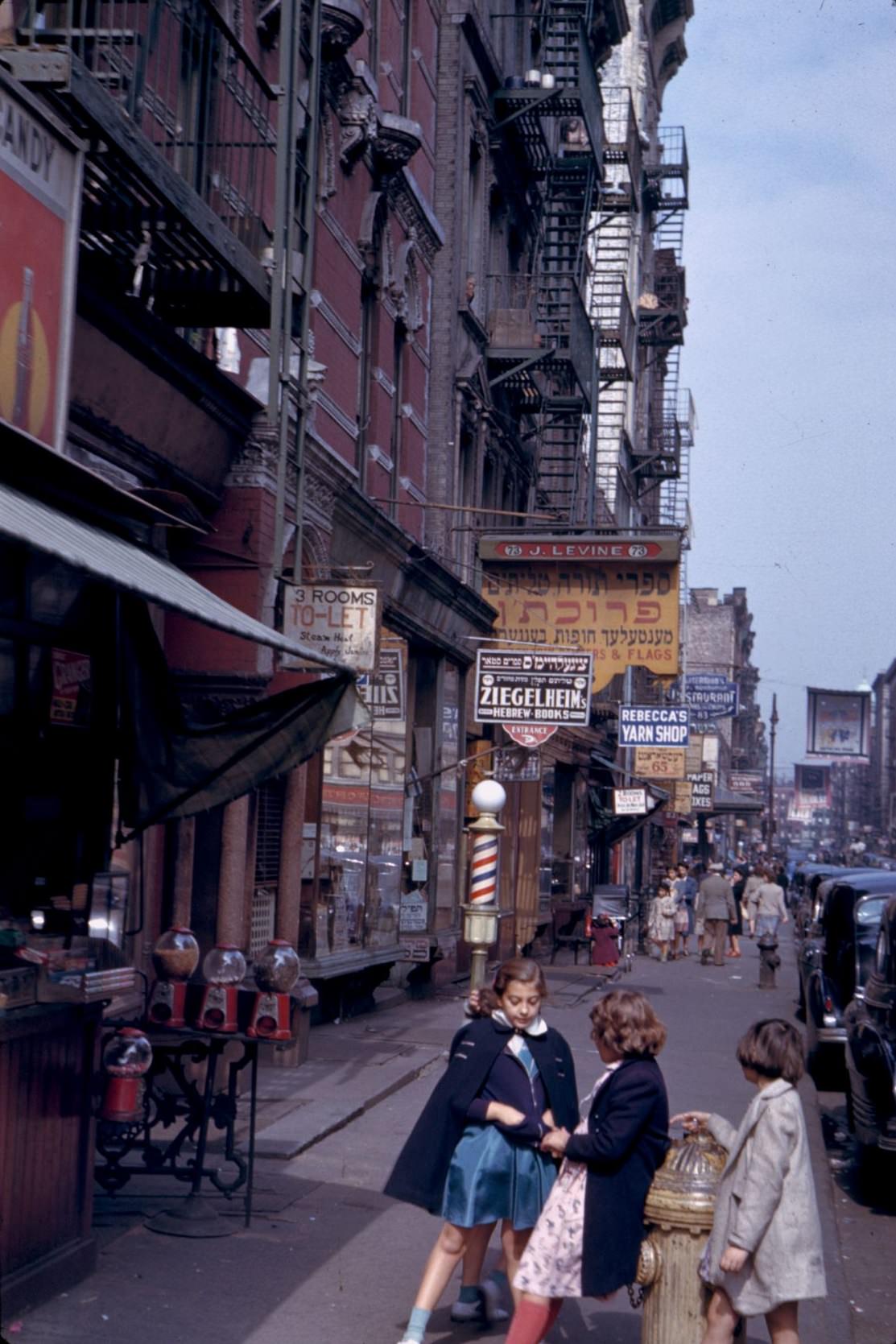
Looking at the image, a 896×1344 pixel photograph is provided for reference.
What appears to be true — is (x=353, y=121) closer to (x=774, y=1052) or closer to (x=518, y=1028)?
(x=518, y=1028)

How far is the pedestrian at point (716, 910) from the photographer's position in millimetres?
31062

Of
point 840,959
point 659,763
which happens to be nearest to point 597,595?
point 840,959

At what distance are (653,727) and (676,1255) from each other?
26.3m

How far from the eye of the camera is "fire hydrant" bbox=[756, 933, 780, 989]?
2508 cm

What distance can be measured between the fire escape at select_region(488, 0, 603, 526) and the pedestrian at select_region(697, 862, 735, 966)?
7609 millimetres

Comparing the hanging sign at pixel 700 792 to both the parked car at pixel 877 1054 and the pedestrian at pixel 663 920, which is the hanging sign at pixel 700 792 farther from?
the parked car at pixel 877 1054

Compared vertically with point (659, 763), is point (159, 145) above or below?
above

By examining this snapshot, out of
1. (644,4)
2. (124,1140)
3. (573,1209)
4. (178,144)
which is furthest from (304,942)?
(644,4)

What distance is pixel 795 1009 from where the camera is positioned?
22766 mm

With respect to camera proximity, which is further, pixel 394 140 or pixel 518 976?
pixel 394 140

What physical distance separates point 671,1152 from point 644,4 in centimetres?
5128

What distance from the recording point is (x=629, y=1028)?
233 inches

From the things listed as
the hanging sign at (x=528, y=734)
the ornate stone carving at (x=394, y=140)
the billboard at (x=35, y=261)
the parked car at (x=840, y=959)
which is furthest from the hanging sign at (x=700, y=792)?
the billboard at (x=35, y=261)

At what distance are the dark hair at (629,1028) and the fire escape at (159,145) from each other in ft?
15.8
